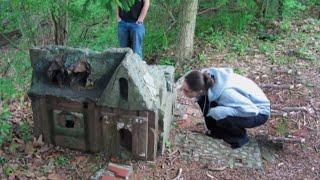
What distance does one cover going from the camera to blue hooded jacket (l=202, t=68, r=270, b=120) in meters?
4.38

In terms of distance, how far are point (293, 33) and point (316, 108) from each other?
355 cm

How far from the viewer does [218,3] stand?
28.5 ft

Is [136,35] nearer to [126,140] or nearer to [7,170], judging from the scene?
[126,140]

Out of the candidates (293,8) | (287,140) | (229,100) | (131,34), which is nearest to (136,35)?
(131,34)

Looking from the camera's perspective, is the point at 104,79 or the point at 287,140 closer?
the point at 104,79

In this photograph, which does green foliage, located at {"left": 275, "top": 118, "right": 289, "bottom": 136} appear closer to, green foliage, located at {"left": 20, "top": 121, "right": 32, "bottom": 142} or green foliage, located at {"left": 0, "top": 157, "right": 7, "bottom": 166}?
green foliage, located at {"left": 20, "top": 121, "right": 32, "bottom": 142}

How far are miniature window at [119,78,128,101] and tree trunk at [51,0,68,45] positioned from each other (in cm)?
251

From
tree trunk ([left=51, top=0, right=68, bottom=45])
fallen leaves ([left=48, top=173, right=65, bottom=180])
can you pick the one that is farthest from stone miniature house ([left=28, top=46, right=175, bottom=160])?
tree trunk ([left=51, top=0, right=68, bottom=45])

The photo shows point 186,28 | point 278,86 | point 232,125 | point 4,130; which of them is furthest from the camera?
point 186,28

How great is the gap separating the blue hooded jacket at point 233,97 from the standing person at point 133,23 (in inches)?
84.2

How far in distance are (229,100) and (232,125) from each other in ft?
0.97

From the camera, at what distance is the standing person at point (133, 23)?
6.25 m

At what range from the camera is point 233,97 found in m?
4.38

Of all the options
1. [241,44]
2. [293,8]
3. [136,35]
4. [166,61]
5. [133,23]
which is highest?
[293,8]
